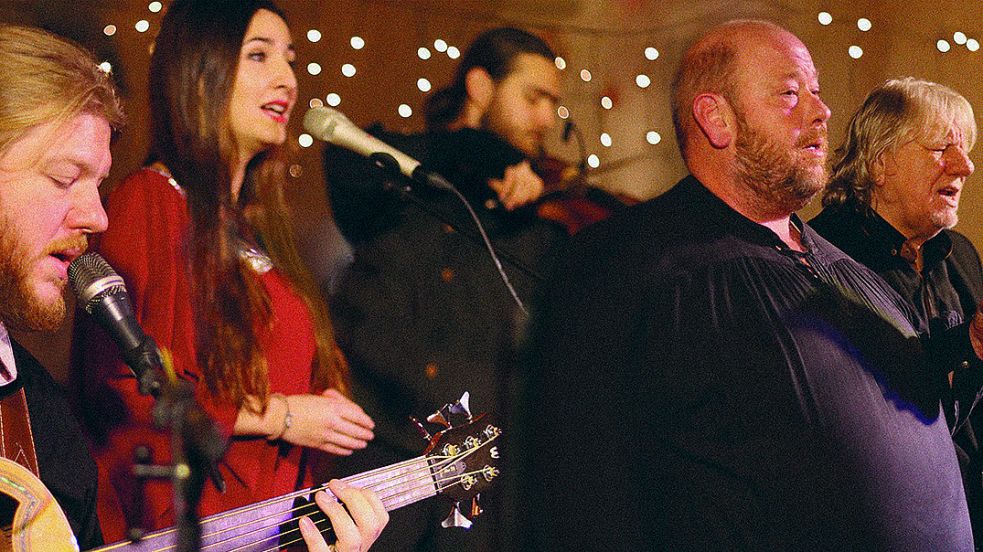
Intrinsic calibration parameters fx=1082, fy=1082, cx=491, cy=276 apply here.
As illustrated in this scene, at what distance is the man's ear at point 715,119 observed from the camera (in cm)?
231

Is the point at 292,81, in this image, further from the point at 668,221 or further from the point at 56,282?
the point at 668,221

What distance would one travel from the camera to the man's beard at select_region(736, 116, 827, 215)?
2277 millimetres

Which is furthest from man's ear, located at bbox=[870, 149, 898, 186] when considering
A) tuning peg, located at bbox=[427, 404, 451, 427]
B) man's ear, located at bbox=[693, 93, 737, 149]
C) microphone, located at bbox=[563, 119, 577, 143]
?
tuning peg, located at bbox=[427, 404, 451, 427]

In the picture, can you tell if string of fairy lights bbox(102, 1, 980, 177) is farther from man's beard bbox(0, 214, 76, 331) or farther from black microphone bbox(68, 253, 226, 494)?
black microphone bbox(68, 253, 226, 494)

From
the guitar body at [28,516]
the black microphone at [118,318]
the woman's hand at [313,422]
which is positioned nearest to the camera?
the black microphone at [118,318]

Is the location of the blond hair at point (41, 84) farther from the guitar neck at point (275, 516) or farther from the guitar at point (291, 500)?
the guitar neck at point (275, 516)

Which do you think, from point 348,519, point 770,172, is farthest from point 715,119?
point 348,519

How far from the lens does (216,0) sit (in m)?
2.13

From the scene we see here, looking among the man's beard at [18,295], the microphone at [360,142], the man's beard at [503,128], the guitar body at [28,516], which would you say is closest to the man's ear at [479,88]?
the man's beard at [503,128]

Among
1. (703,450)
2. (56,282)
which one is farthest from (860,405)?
(56,282)

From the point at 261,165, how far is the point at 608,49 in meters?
1.03

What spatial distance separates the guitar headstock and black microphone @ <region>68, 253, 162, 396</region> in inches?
31.9

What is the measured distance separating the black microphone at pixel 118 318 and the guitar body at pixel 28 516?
335 mm

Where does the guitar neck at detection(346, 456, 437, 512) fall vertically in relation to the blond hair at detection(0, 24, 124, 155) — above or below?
below
